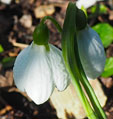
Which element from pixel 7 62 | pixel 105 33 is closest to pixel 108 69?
pixel 105 33

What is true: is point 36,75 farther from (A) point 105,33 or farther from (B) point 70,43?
(A) point 105,33

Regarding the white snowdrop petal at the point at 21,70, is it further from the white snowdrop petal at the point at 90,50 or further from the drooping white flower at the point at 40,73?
the white snowdrop petal at the point at 90,50

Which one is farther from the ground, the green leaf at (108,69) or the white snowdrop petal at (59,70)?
the white snowdrop petal at (59,70)

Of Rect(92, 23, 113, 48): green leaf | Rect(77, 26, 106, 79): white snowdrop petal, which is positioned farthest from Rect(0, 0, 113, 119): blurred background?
Rect(77, 26, 106, 79): white snowdrop petal

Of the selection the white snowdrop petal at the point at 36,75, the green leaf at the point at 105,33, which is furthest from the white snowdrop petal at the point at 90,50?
the green leaf at the point at 105,33

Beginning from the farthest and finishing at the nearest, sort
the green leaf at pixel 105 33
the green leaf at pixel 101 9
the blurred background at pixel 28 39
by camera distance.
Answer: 1. the green leaf at pixel 101 9
2. the green leaf at pixel 105 33
3. the blurred background at pixel 28 39

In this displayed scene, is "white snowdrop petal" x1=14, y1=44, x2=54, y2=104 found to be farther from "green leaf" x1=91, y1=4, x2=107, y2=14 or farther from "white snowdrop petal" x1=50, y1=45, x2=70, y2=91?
"green leaf" x1=91, y1=4, x2=107, y2=14

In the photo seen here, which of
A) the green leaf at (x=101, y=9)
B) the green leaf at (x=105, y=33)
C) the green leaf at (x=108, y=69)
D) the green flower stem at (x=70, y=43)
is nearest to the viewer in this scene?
the green flower stem at (x=70, y=43)

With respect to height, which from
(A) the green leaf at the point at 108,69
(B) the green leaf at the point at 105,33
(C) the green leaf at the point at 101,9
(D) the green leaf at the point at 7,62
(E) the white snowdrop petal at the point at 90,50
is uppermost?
(E) the white snowdrop petal at the point at 90,50
